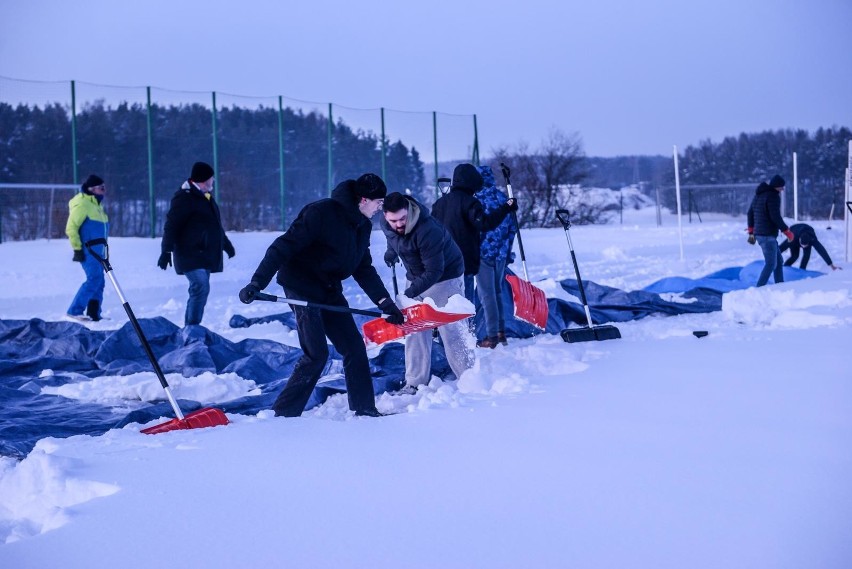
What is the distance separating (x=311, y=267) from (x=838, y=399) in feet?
8.99

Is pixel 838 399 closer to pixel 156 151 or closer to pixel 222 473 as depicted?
pixel 222 473

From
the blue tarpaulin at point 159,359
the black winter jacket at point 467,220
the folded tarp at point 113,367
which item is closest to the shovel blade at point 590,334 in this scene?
the blue tarpaulin at point 159,359

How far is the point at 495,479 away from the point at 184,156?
13918 mm

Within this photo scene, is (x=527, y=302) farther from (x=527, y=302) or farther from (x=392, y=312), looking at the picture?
(x=392, y=312)

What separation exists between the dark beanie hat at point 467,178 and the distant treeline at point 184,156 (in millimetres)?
9944

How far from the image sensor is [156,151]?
16.0 meters

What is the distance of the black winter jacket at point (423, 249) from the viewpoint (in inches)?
218

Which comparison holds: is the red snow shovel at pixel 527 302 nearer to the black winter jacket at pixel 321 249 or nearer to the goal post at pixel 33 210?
the black winter jacket at pixel 321 249

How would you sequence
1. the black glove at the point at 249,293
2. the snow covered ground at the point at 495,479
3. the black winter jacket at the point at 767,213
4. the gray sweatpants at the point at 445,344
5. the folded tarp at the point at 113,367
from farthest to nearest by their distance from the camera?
the black winter jacket at the point at 767,213, the gray sweatpants at the point at 445,344, the folded tarp at the point at 113,367, the black glove at the point at 249,293, the snow covered ground at the point at 495,479

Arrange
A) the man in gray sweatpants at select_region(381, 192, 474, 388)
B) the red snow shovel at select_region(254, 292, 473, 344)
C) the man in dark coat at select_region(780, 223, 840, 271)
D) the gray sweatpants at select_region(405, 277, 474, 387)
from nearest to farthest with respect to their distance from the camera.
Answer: the red snow shovel at select_region(254, 292, 473, 344), the man in gray sweatpants at select_region(381, 192, 474, 388), the gray sweatpants at select_region(405, 277, 474, 387), the man in dark coat at select_region(780, 223, 840, 271)

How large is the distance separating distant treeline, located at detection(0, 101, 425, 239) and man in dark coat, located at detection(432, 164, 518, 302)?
9923 mm

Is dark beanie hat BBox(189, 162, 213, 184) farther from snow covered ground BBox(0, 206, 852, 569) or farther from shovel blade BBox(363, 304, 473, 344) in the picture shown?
shovel blade BBox(363, 304, 473, 344)

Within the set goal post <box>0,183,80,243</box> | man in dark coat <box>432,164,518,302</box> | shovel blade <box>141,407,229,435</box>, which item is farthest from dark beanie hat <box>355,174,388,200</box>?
goal post <box>0,183,80,243</box>

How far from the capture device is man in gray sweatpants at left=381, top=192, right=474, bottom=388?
549 cm
